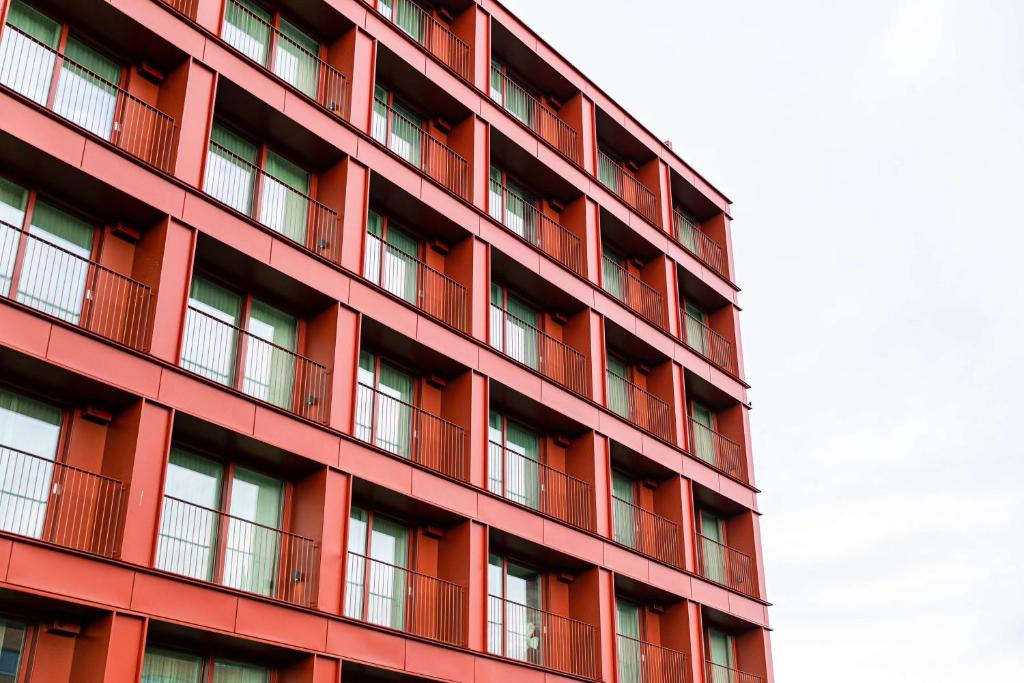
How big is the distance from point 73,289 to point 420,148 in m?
10.8

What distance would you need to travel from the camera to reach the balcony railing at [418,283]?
86.6 ft

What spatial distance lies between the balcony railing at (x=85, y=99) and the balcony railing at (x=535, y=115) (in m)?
12.4

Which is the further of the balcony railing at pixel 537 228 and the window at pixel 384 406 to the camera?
the balcony railing at pixel 537 228

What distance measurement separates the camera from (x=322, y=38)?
89.2ft

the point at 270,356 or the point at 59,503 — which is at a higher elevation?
the point at 270,356

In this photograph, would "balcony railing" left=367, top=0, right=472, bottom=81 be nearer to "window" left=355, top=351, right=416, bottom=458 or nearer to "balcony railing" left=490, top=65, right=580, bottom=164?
"balcony railing" left=490, top=65, right=580, bottom=164

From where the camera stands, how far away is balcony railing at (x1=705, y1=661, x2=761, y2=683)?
103 feet

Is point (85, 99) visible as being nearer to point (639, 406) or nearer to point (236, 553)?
point (236, 553)

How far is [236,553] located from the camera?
68.7 ft

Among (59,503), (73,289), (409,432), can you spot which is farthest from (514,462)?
(59,503)

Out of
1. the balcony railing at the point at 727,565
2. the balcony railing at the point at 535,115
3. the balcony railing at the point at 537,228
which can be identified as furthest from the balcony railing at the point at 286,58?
the balcony railing at the point at 727,565

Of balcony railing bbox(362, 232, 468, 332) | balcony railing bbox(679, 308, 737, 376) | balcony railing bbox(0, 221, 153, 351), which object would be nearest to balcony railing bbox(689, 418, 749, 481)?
balcony railing bbox(679, 308, 737, 376)

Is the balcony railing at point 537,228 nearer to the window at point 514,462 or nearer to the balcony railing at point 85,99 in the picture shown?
the window at point 514,462

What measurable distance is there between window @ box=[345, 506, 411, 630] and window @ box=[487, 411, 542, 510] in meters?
2.87
